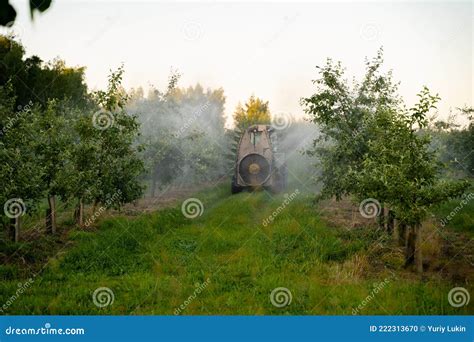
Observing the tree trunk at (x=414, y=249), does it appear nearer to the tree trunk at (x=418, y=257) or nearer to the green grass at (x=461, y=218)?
the tree trunk at (x=418, y=257)

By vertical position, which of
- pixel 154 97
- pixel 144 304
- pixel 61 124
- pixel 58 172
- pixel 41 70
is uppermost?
pixel 41 70

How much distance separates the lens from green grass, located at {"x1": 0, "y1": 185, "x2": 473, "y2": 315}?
8.21 m

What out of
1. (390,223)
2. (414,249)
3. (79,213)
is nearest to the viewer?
(414,249)

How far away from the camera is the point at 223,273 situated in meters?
10.3

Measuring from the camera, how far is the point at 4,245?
37.8ft

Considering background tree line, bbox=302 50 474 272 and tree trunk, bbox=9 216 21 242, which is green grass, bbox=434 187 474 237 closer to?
background tree line, bbox=302 50 474 272

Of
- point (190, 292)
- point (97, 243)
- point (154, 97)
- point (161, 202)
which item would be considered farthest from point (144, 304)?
point (154, 97)

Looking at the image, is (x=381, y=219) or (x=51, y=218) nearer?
(x=381, y=219)

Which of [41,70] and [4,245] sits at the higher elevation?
[41,70]

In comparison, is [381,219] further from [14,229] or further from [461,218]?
[14,229]

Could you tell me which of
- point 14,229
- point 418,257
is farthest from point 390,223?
point 14,229

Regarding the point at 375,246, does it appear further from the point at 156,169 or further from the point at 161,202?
the point at 156,169

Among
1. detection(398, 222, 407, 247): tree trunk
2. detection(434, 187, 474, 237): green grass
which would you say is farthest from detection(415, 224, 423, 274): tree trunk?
detection(434, 187, 474, 237): green grass

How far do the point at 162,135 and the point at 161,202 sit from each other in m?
3.89
